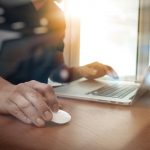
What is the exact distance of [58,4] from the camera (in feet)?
4.00

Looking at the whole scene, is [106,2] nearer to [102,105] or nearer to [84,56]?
[84,56]

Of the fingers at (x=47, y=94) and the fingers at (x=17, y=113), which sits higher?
the fingers at (x=47, y=94)

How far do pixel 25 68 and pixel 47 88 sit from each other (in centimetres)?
49

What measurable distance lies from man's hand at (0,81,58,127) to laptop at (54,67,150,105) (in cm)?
17

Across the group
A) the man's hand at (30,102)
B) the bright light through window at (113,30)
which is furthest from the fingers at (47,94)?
the bright light through window at (113,30)

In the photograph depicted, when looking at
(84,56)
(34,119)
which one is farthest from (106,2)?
(34,119)

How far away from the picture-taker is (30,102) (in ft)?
1.71

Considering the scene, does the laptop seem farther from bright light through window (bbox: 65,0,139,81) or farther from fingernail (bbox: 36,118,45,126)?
bright light through window (bbox: 65,0,139,81)

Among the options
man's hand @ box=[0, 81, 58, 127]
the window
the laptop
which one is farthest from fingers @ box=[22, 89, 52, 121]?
the window

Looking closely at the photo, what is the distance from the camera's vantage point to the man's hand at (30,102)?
1.68ft

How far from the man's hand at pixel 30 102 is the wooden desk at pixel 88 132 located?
0.05 ft

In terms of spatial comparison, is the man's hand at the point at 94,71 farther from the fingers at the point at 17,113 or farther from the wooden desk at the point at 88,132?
the fingers at the point at 17,113

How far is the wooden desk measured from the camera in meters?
0.42

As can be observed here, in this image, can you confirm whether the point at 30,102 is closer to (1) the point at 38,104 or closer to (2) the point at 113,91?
(1) the point at 38,104
